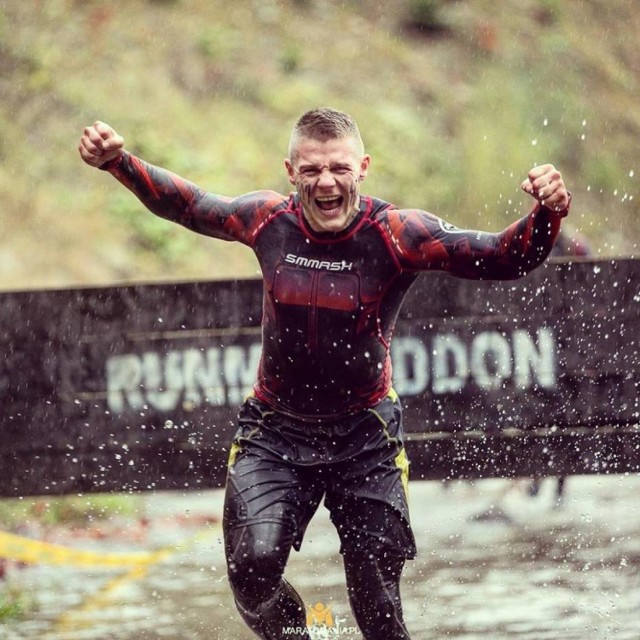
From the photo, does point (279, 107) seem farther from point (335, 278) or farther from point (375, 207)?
point (335, 278)

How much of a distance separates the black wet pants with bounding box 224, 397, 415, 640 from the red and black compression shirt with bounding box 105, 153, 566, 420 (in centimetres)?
12

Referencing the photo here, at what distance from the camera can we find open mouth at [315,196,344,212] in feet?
14.1

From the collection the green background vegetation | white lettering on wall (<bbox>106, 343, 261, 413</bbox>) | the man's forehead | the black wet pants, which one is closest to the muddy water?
white lettering on wall (<bbox>106, 343, 261, 413</bbox>)

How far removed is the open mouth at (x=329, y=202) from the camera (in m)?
4.31

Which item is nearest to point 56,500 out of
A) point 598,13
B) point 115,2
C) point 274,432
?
point 274,432

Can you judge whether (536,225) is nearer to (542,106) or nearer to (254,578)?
(254,578)

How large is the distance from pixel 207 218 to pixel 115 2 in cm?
1741

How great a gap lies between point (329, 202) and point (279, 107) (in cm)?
1582

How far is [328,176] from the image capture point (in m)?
4.26

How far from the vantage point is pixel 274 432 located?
4.52 metres

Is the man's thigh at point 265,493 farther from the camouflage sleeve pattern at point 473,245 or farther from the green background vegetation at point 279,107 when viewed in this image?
the green background vegetation at point 279,107

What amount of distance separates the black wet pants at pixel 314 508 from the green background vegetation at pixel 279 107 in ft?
39.3

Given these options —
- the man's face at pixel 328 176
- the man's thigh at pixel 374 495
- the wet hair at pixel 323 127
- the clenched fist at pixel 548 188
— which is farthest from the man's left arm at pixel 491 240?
the man's thigh at pixel 374 495

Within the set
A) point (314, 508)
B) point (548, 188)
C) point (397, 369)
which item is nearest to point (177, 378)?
point (397, 369)
